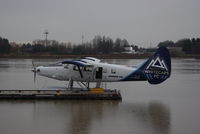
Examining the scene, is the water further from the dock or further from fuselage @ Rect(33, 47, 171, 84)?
fuselage @ Rect(33, 47, 171, 84)

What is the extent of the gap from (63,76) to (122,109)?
5.26 meters

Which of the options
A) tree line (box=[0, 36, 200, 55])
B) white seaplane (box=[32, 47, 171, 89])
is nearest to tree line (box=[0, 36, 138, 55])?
tree line (box=[0, 36, 200, 55])

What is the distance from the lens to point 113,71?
18266 mm

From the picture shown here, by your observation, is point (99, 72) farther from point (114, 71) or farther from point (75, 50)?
point (75, 50)

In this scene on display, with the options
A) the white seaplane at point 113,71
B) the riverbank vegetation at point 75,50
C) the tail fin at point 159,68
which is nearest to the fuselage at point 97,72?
the white seaplane at point 113,71

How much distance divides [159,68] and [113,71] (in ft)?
8.09

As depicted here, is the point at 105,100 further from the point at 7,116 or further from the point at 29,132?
the point at 29,132

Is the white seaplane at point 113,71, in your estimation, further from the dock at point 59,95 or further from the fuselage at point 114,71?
the dock at point 59,95

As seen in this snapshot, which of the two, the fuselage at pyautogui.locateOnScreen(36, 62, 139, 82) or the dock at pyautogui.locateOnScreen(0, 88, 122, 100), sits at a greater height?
the fuselage at pyautogui.locateOnScreen(36, 62, 139, 82)

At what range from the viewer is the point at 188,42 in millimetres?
130625

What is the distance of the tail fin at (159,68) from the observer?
17.8 metres

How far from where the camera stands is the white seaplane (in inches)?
704

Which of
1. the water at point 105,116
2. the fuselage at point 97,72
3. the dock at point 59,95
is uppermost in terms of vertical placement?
the fuselage at point 97,72

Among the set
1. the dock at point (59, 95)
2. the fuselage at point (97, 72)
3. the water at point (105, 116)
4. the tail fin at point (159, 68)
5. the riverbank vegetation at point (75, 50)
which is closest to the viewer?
the water at point (105, 116)
